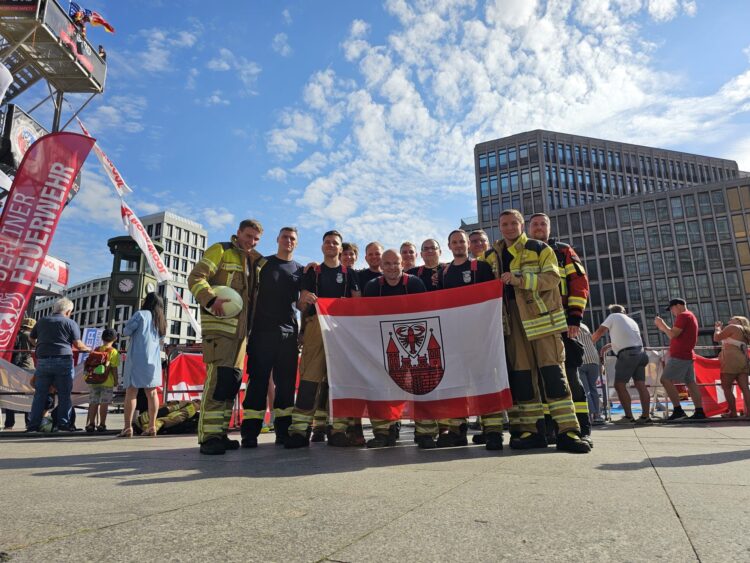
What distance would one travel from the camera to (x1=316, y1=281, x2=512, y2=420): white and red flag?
4738 mm

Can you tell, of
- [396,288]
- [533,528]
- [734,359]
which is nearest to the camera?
[533,528]

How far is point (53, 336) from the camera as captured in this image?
7.31 metres

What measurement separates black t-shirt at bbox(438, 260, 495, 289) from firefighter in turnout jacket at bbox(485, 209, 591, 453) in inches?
12.6

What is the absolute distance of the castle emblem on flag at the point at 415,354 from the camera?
15.9 ft

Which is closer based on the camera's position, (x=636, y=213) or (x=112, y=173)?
(x=112, y=173)

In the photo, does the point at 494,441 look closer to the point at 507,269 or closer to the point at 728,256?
the point at 507,269

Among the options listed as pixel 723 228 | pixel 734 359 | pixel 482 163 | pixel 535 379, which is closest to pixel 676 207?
pixel 723 228

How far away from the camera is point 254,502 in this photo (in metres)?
2.23

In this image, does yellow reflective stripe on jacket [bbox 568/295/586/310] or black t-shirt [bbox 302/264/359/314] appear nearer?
yellow reflective stripe on jacket [bbox 568/295/586/310]

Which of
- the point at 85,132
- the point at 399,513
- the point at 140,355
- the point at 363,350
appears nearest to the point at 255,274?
the point at 363,350

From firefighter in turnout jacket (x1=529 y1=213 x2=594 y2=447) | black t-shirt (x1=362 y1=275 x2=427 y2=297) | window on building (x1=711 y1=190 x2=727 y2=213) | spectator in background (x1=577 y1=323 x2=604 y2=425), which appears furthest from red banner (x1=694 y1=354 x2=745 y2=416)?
window on building (x1=711 y1=190 x2=727 y2=213)

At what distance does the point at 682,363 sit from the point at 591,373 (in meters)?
1.72

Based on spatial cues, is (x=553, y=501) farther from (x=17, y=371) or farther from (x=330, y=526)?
(x=17, y=371)

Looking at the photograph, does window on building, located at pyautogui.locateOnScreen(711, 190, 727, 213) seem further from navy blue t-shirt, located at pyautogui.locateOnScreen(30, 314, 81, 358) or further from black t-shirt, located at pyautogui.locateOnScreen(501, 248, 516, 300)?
navy blue t-shirt, located at pyautogui.locateOnScreen(30, 314, 81, 358)
